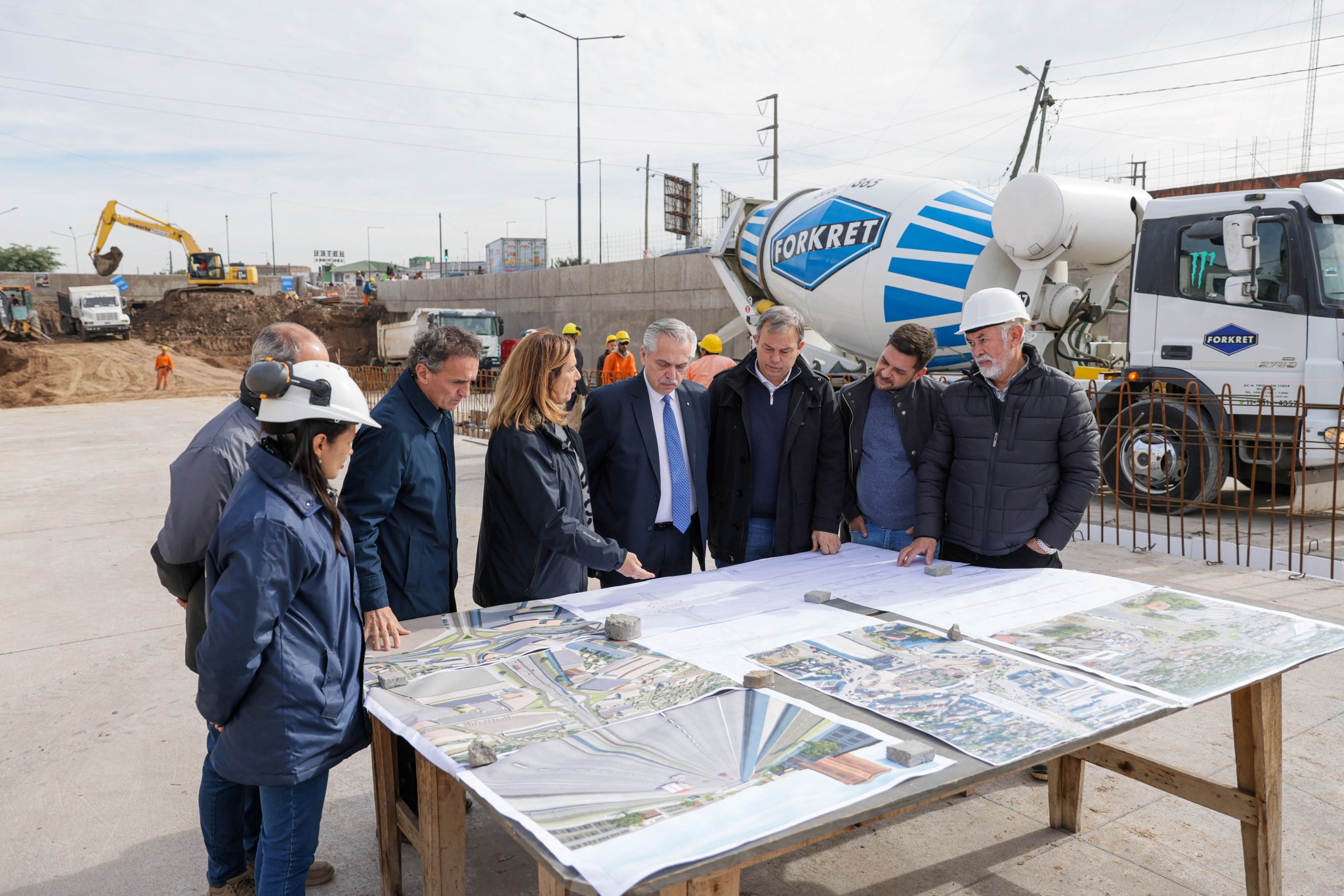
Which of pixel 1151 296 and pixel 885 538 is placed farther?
pixel 1151 296

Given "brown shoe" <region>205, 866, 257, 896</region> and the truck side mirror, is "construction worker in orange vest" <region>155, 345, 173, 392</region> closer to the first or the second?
the truck side mirror

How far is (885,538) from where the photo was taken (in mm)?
4234

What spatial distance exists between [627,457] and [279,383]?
1.82 meters

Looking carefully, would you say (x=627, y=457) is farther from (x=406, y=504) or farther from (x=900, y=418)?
(x=900, y=418)

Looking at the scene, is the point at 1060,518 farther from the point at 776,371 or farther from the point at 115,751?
A: the point at 115,751

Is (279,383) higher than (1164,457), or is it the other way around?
(279,383)

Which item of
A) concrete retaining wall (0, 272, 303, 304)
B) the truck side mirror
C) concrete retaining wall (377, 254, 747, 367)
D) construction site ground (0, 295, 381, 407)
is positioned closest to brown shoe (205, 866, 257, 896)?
the truck side mirror

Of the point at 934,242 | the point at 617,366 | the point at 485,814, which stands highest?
the point at 934,242

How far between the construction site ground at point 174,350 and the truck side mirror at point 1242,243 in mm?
20916

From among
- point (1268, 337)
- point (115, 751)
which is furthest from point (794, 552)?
point (1268, 337)

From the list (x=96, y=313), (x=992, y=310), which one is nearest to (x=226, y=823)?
(x=992, y=310)

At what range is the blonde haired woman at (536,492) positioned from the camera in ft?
10.3

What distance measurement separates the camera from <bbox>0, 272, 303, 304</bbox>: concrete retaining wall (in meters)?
46.8

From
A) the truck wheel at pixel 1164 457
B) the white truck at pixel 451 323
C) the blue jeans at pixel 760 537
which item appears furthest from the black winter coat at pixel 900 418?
the white truck at pixel 451 323
